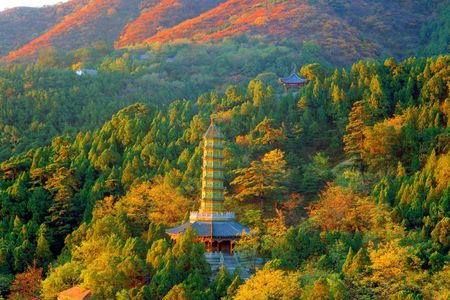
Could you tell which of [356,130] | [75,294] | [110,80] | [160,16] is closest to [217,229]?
[75,294]

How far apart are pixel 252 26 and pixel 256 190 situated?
48139 millimetres

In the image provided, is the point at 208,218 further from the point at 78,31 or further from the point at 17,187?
the point at 78,31

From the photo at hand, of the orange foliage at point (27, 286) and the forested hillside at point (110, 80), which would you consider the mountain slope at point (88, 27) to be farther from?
the orange foliage at point (27, 286)

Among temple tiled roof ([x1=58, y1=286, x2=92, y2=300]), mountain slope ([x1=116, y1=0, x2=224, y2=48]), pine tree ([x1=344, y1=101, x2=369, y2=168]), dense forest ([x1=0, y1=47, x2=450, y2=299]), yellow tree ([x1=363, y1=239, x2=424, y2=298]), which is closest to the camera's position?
yellow tree ([x1=363, y1=239, x2=424, y2=298])

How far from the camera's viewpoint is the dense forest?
42.8 m

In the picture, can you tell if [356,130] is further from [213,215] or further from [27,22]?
[27,22]

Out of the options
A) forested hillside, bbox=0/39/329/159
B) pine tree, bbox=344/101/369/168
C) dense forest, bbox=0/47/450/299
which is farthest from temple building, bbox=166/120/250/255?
forested hillside, bbox=0/39/329/159

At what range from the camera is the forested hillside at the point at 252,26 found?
9425 centimetres

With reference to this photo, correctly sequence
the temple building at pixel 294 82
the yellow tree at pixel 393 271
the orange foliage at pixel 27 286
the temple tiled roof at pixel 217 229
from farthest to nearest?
1. the temple building at pixel 294 82
2. the orange foliage at pixel 27 286
3. the temple tiled roof at pixel 217 229
4. the yellow tree at pixel 393 271

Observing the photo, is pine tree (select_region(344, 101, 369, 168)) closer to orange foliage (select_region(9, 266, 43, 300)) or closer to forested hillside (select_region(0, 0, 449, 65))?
orange foliage (select_region(9, 266, 43, 300))

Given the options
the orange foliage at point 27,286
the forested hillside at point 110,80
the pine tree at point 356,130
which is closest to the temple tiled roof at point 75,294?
the orange foliage at point 27,286

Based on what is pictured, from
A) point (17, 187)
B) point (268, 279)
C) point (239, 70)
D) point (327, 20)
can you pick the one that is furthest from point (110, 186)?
point (327, 20)

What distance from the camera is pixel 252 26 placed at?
101 meters

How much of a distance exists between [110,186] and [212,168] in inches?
345
